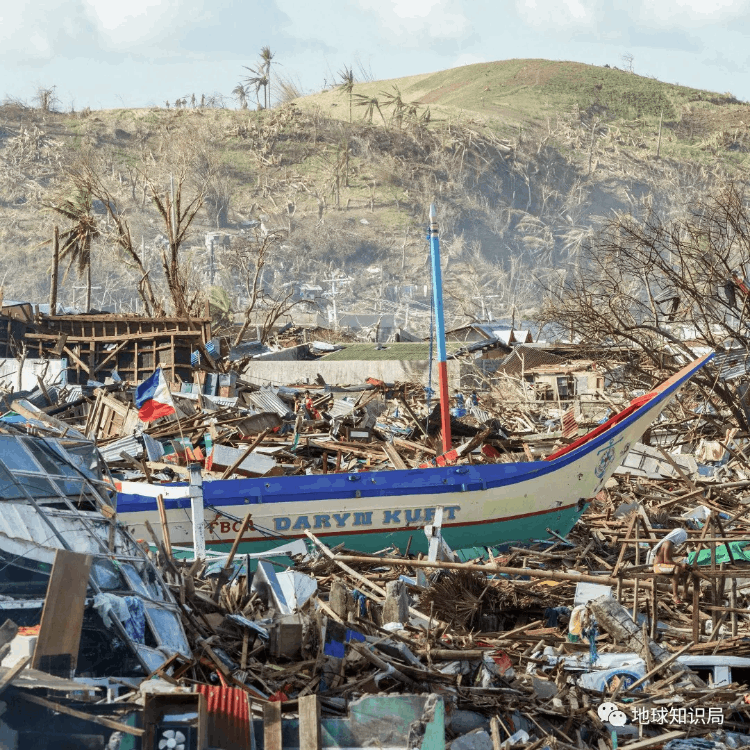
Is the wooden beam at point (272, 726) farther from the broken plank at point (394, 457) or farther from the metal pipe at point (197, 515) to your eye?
the broken plank at point (394, 457)

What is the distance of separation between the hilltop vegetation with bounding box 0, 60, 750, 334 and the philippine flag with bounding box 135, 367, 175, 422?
57958mm

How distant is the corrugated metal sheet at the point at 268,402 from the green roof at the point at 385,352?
47.7 feet

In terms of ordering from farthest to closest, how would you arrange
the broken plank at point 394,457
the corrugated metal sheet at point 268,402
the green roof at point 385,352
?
the green roof at point 385,352
the corrugated metal sheet at point 268,402
the broken plank at point 394,457

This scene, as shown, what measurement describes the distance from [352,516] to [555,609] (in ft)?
11.9

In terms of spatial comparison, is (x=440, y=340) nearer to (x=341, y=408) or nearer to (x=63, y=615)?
(x=341, y=408)

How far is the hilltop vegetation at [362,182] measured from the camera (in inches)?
3142

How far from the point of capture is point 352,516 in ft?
39.3

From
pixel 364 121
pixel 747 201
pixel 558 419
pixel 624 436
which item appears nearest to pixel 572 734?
pixel 624 436

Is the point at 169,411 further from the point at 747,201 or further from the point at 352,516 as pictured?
the point at 747,201

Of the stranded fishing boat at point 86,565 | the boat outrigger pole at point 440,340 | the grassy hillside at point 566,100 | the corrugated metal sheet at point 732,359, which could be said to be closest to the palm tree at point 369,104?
the grassy hillside at point 566,100

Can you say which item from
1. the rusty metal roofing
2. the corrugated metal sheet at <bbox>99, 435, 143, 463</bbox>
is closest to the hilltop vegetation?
the rusty metal roofing

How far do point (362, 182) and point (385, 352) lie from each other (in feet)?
194

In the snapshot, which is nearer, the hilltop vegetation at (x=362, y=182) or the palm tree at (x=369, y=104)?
the hilltop vegetation at (x=362, y=182)

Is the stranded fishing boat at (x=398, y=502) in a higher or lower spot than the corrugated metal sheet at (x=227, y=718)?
higher
